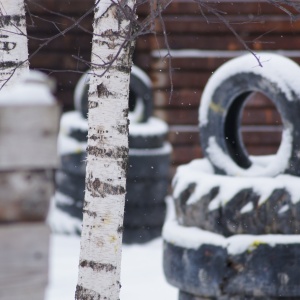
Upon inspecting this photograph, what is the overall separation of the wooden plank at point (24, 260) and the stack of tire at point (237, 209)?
71.4 inches

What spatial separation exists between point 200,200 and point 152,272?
221 centimetres

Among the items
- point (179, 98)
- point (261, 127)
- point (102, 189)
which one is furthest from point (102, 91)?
point (261, 127)

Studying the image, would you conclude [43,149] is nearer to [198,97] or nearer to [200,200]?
[200,200]

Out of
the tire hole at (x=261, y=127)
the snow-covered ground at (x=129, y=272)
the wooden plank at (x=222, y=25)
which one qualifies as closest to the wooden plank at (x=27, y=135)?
the snow-covered ground at (x=129, y=272)

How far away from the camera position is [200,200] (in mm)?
3619

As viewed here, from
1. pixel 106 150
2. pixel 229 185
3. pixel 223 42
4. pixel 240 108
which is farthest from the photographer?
pixel 223 42

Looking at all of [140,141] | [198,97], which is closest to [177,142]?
[198,97]

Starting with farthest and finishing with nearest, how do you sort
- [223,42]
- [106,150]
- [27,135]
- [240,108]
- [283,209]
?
[223,42], [240,108], [283,209], [106,150], [27,135]

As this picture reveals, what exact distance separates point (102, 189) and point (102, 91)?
352mm

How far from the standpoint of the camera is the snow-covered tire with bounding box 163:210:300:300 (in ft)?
11.3

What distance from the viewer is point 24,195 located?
174 cm

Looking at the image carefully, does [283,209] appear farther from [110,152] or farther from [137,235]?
[137,235]

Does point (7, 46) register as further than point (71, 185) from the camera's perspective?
No

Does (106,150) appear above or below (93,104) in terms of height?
below
